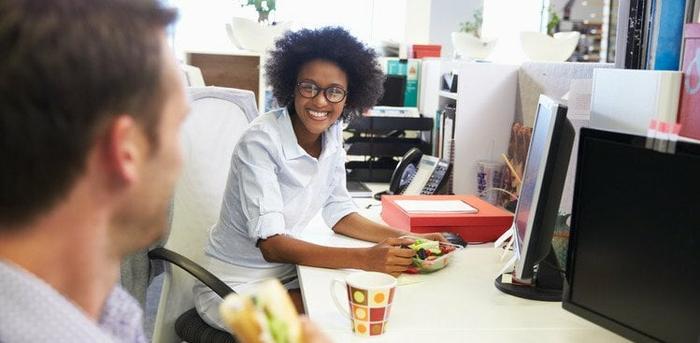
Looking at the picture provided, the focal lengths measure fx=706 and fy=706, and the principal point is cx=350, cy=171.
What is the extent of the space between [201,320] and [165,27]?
4.07 ft

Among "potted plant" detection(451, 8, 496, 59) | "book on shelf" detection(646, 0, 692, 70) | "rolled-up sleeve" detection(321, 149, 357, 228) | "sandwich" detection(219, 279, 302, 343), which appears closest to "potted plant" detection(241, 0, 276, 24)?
"potted plant" detection(451, 8, 496, 59)

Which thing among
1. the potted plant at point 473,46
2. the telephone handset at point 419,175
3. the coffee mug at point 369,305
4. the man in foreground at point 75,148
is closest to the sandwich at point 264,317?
the man in foreground at point 75,148

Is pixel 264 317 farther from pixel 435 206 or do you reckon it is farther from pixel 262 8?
pixel 262 8

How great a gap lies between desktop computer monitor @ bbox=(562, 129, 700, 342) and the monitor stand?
22cm

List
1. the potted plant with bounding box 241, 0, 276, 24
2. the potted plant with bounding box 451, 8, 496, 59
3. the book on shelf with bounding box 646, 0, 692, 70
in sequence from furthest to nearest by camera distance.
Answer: the potted plant with bounding box 451, 8, 496, 59 < the potted plant with bounding box 241, 0, 276, 24 < the book on shelf with bounding box 646, 0, 692, 70

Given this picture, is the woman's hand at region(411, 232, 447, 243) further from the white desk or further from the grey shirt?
the grey shirt

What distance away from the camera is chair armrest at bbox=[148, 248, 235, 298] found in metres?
1.60

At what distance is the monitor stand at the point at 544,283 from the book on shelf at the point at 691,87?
385 mm

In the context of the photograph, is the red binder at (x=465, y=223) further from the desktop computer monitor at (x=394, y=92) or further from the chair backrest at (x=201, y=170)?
the desktop computer monitor at (x=394, y=92)

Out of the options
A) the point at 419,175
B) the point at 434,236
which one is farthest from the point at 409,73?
the point at 434,236

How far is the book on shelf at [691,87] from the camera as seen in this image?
1188 millimetres

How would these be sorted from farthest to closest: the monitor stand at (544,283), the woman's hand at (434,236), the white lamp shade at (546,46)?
1. the white lamp shade at (546,46)
2. the woman's hand at (434,236)
3. the monitor stand at (544,283)

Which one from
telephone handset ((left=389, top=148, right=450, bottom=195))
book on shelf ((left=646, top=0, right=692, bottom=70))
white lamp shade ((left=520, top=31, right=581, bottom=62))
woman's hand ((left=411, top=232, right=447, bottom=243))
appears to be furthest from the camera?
white lamp shade ((left=520, top=31, right=581, bottom=62))

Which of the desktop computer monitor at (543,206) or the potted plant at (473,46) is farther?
the potted plant at (473,46)
